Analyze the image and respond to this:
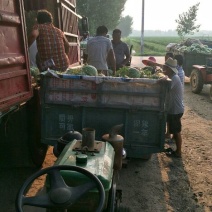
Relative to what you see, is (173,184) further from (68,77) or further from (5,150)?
(5,150)

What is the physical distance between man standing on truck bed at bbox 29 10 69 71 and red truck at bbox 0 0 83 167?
0.52 metres

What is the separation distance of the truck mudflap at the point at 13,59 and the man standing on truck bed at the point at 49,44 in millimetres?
1299

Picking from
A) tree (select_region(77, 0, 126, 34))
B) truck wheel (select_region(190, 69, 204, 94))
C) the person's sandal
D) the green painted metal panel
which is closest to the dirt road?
the person's sandal

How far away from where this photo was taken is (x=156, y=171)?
535cm

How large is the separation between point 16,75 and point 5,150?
155cm

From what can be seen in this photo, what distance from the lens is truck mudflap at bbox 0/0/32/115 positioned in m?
3.66

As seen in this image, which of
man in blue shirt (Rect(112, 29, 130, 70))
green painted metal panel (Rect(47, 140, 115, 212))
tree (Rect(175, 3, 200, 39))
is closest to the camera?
green painted metal panel (Rect(47, 140, 115, 212))

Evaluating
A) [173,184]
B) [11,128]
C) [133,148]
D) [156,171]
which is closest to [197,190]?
[173,184]

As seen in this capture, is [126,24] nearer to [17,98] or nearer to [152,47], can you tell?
[152,47]

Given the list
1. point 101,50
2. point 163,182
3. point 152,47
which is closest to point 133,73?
point 163,182

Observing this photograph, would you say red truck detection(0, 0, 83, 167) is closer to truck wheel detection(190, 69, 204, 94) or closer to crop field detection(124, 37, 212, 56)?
truck wheel detection(190, 69, 204, 94)

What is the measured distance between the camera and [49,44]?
5.79 m

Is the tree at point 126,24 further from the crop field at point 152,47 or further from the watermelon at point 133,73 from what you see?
the watermelon at point 133,73

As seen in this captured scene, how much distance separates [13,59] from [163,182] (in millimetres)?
2832
